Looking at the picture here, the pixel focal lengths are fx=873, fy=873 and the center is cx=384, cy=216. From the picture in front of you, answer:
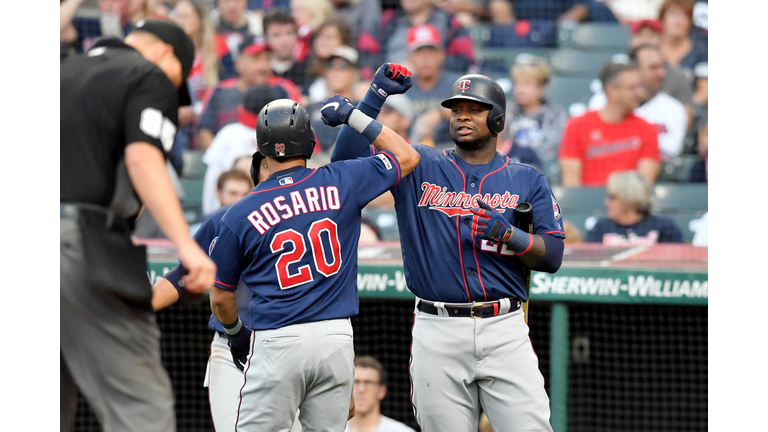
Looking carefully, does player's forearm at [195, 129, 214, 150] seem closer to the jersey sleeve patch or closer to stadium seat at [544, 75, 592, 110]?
stadium seat at [544, 75, 592, 110]

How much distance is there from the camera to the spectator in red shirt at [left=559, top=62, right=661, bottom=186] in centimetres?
674

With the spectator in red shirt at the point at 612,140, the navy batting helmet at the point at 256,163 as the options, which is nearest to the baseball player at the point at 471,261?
the navy batting helmet at the point at 256,163

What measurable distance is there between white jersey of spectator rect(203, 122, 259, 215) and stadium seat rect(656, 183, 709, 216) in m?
3.17

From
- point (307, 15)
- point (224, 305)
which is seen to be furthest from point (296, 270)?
point (307, 15)

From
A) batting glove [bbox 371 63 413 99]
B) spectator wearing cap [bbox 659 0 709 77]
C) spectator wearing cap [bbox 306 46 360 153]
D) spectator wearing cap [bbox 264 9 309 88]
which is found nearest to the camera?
batting glove [bbox 371 63 413 99]

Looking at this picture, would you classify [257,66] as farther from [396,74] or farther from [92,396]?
[92,396]

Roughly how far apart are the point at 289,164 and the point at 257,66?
4.33 m

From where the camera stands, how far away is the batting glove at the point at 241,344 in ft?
11.9

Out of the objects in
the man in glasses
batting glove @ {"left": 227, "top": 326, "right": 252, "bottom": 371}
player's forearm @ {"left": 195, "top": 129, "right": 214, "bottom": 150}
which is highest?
player's forearm @ {"left": 195, "top": 129, "right": 214, "bottom": 150}

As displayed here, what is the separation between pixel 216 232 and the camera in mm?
3584

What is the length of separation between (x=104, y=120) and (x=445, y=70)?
5.74 m

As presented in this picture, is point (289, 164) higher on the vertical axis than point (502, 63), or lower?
lower

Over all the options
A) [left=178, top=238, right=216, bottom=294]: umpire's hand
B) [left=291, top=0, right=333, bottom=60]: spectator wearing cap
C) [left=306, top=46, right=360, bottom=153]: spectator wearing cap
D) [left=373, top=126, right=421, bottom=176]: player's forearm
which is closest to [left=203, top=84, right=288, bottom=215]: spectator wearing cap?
[left=306, top=46, right=360, bottom=153]: spectator wearing cap

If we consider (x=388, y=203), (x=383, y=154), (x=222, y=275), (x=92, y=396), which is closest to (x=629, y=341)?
(x=388, y=203)
